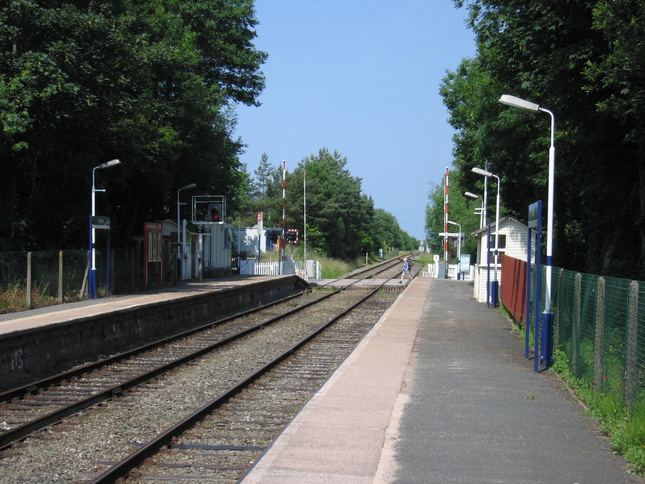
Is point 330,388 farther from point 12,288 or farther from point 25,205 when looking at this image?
point 25,205

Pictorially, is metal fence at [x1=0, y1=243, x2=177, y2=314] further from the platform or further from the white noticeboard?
the white noticeboard

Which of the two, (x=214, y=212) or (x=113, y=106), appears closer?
(x=113, y=106)

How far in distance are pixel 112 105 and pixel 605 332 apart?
59.2ft

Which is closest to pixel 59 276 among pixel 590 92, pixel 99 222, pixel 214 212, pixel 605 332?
pixel 99 222

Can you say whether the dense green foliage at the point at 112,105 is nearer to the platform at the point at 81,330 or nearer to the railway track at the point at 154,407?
the platform at the point at 81,330

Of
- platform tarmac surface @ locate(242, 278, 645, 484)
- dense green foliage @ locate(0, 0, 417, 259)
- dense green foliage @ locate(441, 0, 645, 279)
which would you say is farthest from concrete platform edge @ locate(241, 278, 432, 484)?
dense green foliage @ locate(0, 0, 417, 259)

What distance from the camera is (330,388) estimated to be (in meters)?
9.48

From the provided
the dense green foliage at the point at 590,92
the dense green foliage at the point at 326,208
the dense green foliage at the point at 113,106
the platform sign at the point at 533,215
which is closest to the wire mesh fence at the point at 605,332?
the platform sign at the point at 533,215

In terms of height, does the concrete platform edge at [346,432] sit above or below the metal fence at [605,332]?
below

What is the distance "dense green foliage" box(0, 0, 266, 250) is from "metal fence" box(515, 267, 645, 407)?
47.1 ft

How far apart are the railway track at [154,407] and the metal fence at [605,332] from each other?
373 centimetres

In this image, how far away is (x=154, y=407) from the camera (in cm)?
908

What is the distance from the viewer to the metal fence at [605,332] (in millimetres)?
6809

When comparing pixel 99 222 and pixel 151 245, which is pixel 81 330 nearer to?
pixel 99 222
